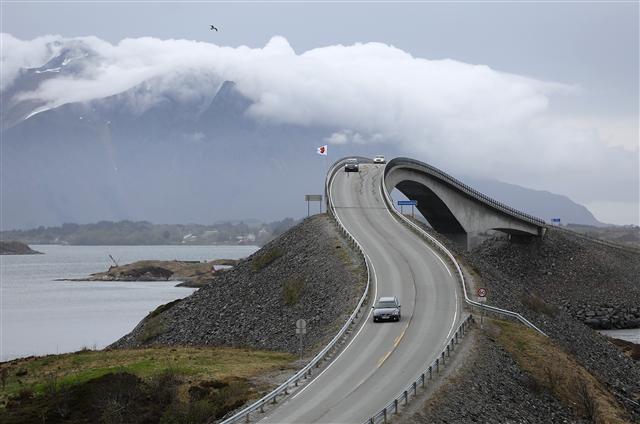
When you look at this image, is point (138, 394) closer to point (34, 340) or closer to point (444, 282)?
point (444, 282)

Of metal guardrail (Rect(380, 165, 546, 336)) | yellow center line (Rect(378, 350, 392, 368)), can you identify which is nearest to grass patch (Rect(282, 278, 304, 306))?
metal guardrail (Rect(380, 165, 546, 336))

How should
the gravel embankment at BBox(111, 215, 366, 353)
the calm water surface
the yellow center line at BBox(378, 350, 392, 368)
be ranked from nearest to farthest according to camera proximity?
the yellow center line at BBox(378, 350, 392, 368)
the gravel embankment at BBox(111, 215, 366, 353)
the calm water surface

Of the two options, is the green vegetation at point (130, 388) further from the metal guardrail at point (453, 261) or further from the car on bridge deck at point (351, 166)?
the car on bridge deck at point (351, 166)

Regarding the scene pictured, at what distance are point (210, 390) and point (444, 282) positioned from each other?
2867 cm

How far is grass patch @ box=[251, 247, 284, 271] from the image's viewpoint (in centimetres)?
7506

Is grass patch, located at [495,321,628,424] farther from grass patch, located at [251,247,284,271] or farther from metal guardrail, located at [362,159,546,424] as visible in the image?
grass patch, located at [251,247,284,271]

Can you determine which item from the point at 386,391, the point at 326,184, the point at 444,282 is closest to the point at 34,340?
the point at 326,184

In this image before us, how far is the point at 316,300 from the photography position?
58.7 meters

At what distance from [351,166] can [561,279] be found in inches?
1307

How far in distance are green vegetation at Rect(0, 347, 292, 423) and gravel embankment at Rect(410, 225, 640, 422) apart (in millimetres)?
26399

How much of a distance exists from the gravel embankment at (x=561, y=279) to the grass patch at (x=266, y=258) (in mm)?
15981

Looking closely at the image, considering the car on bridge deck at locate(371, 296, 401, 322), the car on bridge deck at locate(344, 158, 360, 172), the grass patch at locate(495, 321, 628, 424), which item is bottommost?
the grass patch at locate(495, 321, 628, 424)

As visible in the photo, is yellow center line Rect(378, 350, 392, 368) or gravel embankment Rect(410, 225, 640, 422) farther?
gravel embankment Rect(410, 225, 640, 422)

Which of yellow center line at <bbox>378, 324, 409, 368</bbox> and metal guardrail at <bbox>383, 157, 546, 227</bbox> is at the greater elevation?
metal guardrail at <bbox>383, 157, 546, 227</bbox>
